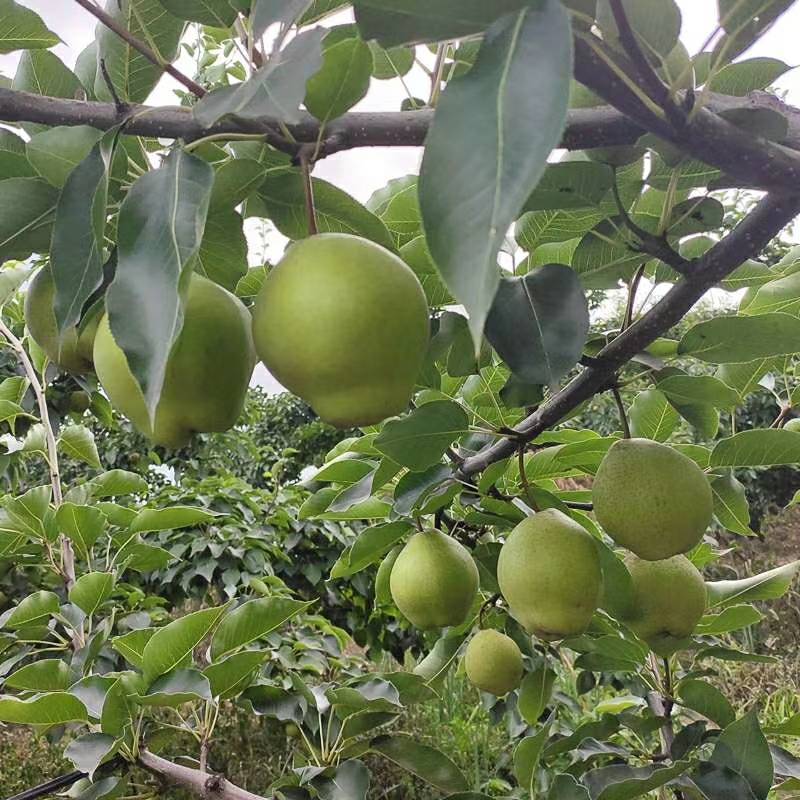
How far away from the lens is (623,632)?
1182 millimetres

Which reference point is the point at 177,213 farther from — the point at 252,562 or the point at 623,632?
the point at 252,562

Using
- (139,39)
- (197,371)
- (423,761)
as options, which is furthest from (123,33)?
(423,761)

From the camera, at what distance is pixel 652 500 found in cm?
79

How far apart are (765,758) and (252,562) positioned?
7.75ft

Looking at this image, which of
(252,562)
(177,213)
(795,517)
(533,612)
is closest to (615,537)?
(533,612)

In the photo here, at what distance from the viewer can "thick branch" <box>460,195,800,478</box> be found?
63 cm

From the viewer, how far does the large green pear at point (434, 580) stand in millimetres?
1019

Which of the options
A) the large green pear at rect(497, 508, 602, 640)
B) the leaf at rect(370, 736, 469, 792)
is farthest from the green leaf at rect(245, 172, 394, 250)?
the leaf at rect(370, 736, 469, 792)

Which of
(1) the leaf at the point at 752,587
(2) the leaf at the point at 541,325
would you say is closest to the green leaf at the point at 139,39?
(2) the leaf at the point at 541,325

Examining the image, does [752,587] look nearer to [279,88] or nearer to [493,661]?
[493,661]

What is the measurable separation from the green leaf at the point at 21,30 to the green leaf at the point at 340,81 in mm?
260

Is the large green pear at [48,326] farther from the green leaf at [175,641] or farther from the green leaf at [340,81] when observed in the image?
the green leaf at [175,641]

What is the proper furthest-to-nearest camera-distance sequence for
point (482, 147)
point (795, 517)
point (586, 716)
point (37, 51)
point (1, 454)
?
point (795, 517), point (586, 716), point (1, 454), point (37, 51), point (482, 147)

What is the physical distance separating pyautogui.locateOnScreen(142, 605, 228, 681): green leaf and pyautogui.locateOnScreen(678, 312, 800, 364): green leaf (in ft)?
2.12
